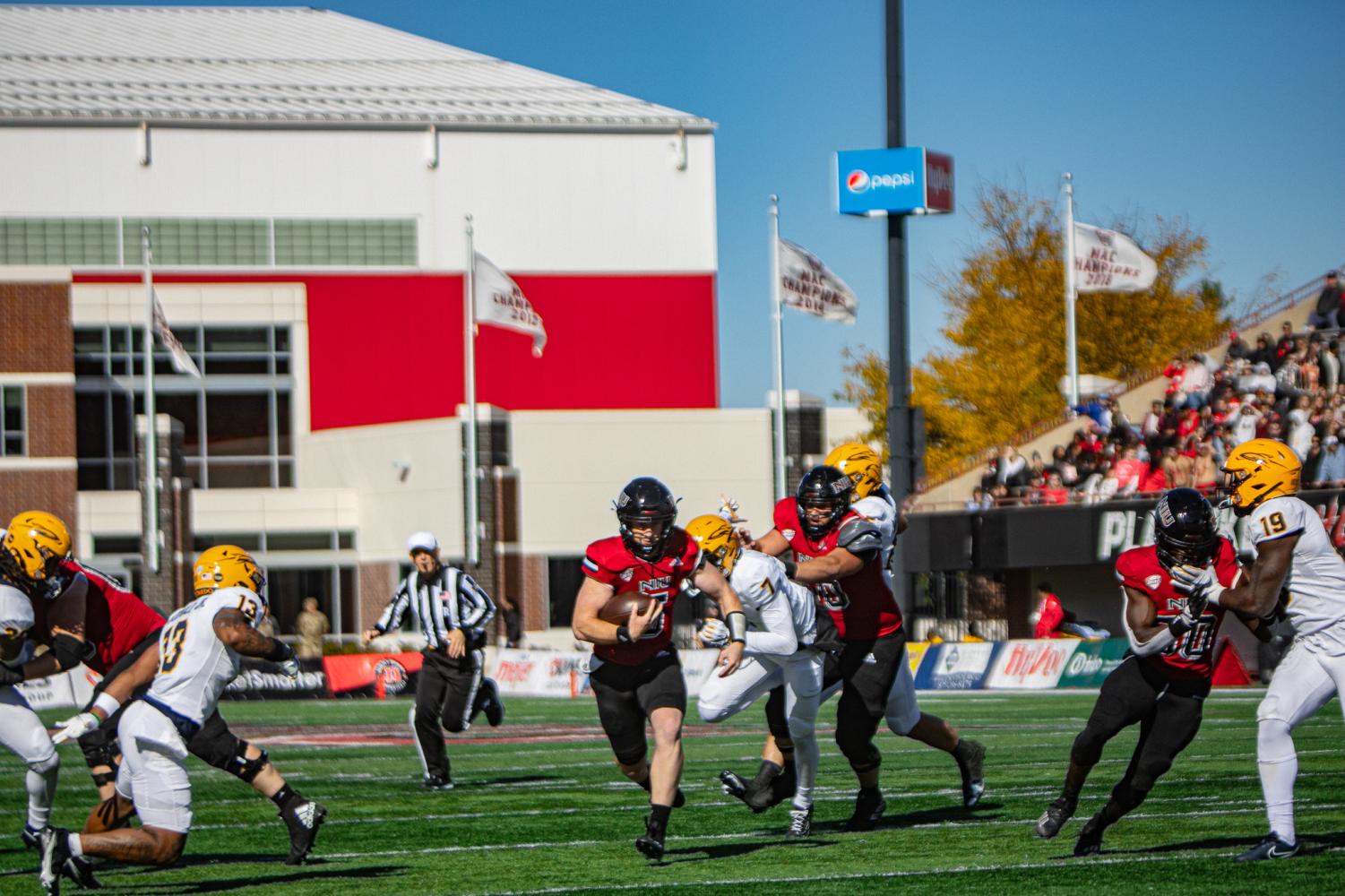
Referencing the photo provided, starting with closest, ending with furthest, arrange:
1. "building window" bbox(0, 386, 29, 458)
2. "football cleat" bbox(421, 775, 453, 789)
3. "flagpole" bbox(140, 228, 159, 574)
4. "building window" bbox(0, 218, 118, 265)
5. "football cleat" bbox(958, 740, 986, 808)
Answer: "football cleat" bbox(958, 740, 986, 808) < "football cleat" bbox(421, 775, 453, 789) < "flagpole" bbox(140, 228, 159, 574) < "building window" bbox(0, 386, 29, 458) < "building window" bbox(0, 218, 118, 265)

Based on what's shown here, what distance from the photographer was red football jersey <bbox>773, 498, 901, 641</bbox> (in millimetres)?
10648

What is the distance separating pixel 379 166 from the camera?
49.9m

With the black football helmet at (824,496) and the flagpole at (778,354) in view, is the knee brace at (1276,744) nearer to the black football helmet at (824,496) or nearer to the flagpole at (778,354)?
the black football helmet at (824,496)

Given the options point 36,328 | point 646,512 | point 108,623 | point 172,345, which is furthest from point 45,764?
point 36,328

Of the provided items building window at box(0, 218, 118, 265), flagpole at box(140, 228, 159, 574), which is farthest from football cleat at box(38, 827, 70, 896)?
building window at box(0, 218, 118, 265)

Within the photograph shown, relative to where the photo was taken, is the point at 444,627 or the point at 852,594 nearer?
the point at 852,594

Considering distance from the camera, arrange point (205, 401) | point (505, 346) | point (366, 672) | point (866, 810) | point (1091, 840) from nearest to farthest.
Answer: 1. point (1091, 840)
2. point (866, 810)
3. point (366, 672)
4. point (205, 401)
5. point (505, 346)

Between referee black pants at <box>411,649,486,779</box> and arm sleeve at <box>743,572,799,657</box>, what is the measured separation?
5.07 m

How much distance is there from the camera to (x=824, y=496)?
10.4 metres

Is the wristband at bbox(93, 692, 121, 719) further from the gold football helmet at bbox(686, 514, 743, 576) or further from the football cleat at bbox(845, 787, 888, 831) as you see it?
the football cleat at bbox(845, 787, 888, 831)

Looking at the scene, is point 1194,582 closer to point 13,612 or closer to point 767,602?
point 767,602

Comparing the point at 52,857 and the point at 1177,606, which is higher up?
the point at 1177,606

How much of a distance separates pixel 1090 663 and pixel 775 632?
1725 cm

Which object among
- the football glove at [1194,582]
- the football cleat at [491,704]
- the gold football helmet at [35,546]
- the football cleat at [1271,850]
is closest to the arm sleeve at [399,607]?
the football cleat at [491,704]
